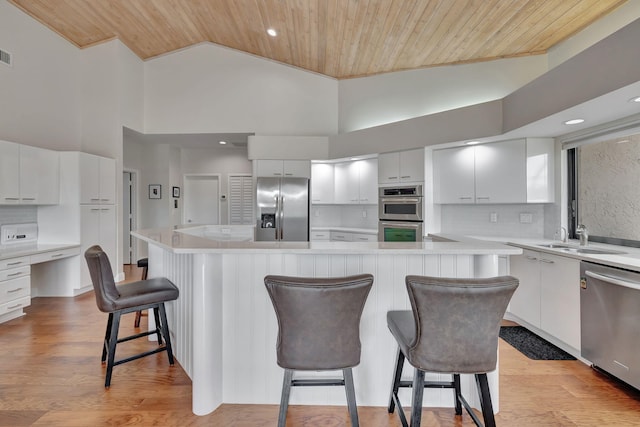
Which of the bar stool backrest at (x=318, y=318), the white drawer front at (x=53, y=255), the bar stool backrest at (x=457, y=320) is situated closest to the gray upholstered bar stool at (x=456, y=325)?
the bar stool backrest at (x=457, y=320)

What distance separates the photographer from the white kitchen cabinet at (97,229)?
14.7 feet

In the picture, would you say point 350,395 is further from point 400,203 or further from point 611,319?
point 400,203

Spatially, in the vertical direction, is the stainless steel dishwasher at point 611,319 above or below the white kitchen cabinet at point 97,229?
below

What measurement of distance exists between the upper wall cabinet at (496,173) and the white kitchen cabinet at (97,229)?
483 centimetres

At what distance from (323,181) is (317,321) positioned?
13.8 ft

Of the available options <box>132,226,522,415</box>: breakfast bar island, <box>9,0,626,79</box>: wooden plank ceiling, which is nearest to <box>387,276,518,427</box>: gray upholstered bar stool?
<box>132,226,522,415</box>: breakfast bar island

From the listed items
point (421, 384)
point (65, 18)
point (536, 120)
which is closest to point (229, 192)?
point (65, 18)

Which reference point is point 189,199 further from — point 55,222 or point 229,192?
point 55,222

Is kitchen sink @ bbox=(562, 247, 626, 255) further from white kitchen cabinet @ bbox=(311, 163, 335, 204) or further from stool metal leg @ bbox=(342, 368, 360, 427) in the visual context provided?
white kitchen cabinet @ bbox=(311, 163, 335, 204)

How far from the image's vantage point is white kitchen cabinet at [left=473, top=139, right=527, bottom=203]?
3605mm

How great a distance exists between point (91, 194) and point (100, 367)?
303 centimetres

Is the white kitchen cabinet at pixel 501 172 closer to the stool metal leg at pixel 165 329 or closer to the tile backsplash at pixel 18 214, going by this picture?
the stool metal leg at pixel 165 329

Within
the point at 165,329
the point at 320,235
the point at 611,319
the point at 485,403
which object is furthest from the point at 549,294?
the point at 320,235

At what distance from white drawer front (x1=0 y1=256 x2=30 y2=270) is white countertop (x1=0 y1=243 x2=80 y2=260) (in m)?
0.04
